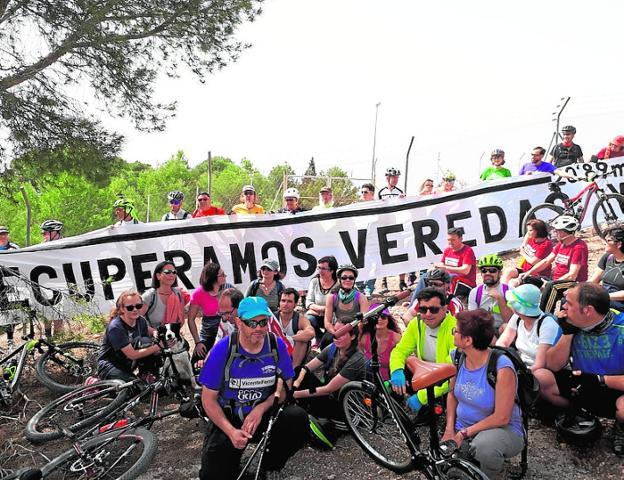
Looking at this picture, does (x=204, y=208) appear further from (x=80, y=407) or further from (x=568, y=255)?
(x=568, y=255)

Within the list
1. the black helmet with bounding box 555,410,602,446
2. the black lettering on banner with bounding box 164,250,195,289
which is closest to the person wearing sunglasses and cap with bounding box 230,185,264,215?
the black lettering on banner with bounding box 164,250,195,289

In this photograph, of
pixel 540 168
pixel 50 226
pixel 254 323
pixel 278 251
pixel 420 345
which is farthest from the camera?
pixel 540 168

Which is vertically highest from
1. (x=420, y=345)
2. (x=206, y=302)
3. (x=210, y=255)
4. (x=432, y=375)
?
(x=210, y=255)

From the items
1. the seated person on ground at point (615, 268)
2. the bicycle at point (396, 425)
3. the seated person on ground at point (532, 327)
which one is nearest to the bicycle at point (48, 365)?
the bicycle at point (396, 425)

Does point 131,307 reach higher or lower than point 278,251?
lower

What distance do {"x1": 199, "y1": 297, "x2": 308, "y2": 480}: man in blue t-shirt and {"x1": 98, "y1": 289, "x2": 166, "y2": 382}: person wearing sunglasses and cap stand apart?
1.84m

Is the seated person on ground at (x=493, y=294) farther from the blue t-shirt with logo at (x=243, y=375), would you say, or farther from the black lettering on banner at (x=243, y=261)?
the black lettering on banner at (x=243, y=261)

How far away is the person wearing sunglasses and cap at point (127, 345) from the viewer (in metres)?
5.62

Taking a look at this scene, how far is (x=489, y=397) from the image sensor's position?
3672 mm

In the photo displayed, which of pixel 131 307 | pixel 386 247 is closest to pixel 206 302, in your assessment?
pixel 131 307

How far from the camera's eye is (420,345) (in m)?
4.58

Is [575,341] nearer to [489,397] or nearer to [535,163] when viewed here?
[489,397]

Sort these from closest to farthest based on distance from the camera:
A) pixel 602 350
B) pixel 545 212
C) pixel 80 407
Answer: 1. pixel 602 350
2. pixel 80 407
3. pixel 545 212

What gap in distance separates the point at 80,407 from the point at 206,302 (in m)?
1.82
